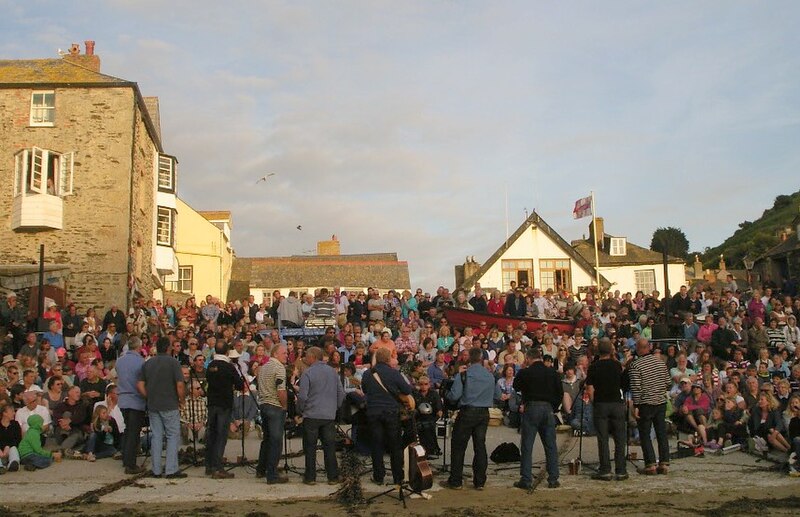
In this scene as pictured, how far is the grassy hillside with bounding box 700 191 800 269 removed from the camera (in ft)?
260

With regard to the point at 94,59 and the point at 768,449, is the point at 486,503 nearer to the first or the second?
the point at 768,449

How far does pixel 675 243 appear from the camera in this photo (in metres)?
90.9

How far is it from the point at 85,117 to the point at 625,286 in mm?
29207

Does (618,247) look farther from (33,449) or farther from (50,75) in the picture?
(33,449)

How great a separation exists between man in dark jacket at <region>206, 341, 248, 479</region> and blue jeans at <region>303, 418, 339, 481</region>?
122cm

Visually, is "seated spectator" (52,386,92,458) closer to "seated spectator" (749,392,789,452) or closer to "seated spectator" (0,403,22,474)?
"seated spectator" (0,403,22,474)

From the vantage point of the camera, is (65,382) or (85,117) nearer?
(65,382)

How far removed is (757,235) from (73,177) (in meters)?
75.8

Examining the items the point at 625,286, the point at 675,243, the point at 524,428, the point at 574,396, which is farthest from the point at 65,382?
the point at 675,243

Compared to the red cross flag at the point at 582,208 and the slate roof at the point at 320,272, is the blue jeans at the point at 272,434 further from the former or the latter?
the slate roof at the point at 320,272

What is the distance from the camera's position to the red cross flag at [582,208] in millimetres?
36281

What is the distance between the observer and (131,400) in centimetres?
1046

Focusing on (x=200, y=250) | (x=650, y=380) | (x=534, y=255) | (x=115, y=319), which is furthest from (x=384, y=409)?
(x=200, y=250)

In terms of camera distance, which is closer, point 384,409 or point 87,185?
point 384,409
